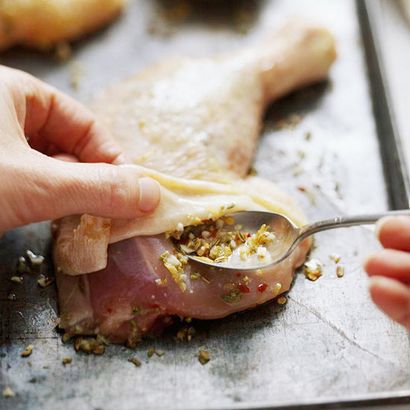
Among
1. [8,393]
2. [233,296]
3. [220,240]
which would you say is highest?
[220,240]

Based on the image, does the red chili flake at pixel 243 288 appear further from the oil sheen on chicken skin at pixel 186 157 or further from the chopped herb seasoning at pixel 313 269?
the chopped herb seasoning at pixel 313 269

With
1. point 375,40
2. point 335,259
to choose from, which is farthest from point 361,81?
point 335,259

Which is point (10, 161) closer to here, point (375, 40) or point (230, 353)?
point (230, 353)

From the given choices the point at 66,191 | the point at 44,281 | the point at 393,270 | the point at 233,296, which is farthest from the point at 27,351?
the point at 393,270

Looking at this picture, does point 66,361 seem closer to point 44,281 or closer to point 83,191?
point 44,281

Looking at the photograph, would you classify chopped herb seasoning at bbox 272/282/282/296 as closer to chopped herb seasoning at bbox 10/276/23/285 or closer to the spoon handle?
the spoon handle
